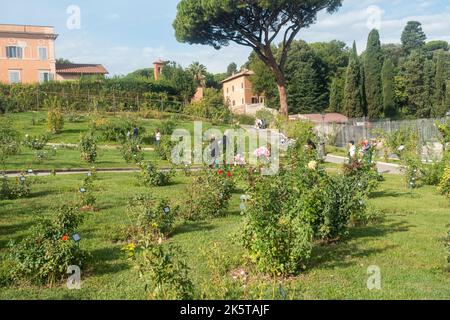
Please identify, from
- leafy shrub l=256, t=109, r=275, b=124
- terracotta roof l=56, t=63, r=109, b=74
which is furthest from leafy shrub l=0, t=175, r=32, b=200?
terracotta roof l=56, t=63, r=109, b=74

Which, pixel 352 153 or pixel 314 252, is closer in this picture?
pixel 314 252

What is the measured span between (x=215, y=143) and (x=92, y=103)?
19.9 m

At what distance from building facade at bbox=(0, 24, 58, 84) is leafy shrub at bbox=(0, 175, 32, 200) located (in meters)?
38.3

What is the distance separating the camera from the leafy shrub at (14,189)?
8914mm

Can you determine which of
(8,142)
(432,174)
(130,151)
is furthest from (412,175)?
(8,142)

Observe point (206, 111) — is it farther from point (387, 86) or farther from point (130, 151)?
point (130, 151)

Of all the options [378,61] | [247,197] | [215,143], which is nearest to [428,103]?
[378,61]

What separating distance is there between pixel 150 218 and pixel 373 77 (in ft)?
136

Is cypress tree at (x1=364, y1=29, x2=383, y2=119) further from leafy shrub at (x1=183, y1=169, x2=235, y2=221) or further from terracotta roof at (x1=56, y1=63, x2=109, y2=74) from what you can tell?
leafy shrub at (x1=183, y1=169, x2=235, y2=221)

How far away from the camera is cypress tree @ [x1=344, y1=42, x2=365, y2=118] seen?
43000 mm

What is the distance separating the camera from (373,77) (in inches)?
1726

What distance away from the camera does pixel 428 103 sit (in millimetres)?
45500

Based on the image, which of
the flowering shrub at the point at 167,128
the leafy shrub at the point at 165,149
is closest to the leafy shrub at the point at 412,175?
the leafy shrub at the point at 165,149

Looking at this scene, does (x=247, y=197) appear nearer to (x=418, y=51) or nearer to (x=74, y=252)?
(x=74, y=252)
